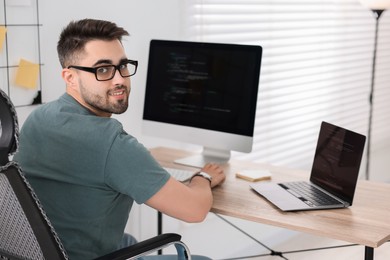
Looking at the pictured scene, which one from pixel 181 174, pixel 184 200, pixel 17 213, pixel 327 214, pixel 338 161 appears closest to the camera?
pixel 17 213

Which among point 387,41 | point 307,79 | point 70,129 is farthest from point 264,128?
point 70,129

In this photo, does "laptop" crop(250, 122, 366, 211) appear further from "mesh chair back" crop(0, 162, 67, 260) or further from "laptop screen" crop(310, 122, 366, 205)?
"mesh chair back" crop(0, 162, 67, 260)

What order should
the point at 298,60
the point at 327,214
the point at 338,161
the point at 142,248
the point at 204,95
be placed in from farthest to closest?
the point at 298,60, the point at 204,95, the point at 338,161, the point at 327,214, the point at 142,248

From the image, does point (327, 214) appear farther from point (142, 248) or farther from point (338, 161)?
point (142, 248)

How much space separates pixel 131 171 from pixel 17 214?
0.38 meters

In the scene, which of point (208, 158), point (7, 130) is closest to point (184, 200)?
point (7, 130)

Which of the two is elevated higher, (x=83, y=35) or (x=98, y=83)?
(x=83, y=35)

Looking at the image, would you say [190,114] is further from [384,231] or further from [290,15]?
[290,15]

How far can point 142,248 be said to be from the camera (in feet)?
5.74

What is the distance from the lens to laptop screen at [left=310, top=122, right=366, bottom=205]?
6.91ft

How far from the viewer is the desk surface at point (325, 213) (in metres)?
1.91

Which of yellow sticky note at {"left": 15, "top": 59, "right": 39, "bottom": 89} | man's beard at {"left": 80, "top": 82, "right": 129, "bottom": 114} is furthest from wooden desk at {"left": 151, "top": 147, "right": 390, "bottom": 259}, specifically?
yellow sticky note at {"left": 15, "top": 59, "right": 39, "bottom": 89}

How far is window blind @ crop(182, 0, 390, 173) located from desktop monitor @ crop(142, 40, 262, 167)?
0.52m

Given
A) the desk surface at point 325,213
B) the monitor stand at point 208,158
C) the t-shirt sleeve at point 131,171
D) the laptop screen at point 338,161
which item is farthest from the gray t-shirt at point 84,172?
the monitor stand at point 208,158
